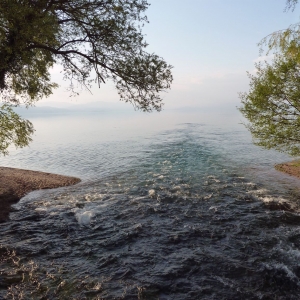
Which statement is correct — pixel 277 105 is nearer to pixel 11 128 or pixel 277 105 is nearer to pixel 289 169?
pixel 289 169

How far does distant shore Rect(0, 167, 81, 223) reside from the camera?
2136cm

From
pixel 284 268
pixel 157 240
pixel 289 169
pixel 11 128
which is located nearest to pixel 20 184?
pixel 11 128

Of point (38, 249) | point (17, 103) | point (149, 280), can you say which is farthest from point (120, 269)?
point (17, 103)

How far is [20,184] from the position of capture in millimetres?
25734

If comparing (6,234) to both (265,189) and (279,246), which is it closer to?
(279,246)

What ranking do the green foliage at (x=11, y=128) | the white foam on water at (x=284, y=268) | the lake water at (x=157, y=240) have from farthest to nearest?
1. the green foliage at (x=11, y=128)
2. the white foam on water at (x=284, y=268)
3. the lake water at (x=157, y=240)

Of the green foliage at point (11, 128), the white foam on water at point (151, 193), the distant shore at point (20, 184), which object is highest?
the green foliage at point (11, 128)

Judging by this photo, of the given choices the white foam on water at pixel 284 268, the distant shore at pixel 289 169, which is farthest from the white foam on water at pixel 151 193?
the distant shore at pixel 289 169

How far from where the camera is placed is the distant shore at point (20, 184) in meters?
21.4

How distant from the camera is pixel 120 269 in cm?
1152

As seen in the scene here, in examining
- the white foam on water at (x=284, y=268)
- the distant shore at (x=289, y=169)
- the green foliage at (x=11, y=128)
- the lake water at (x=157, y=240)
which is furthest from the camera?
the distant shore at (x=289, y=169)

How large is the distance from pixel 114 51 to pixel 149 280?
13030mm

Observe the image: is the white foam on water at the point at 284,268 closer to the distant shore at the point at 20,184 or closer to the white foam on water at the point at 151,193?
the white foam on water at the point at 151,193

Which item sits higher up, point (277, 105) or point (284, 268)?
point (277, 105)
